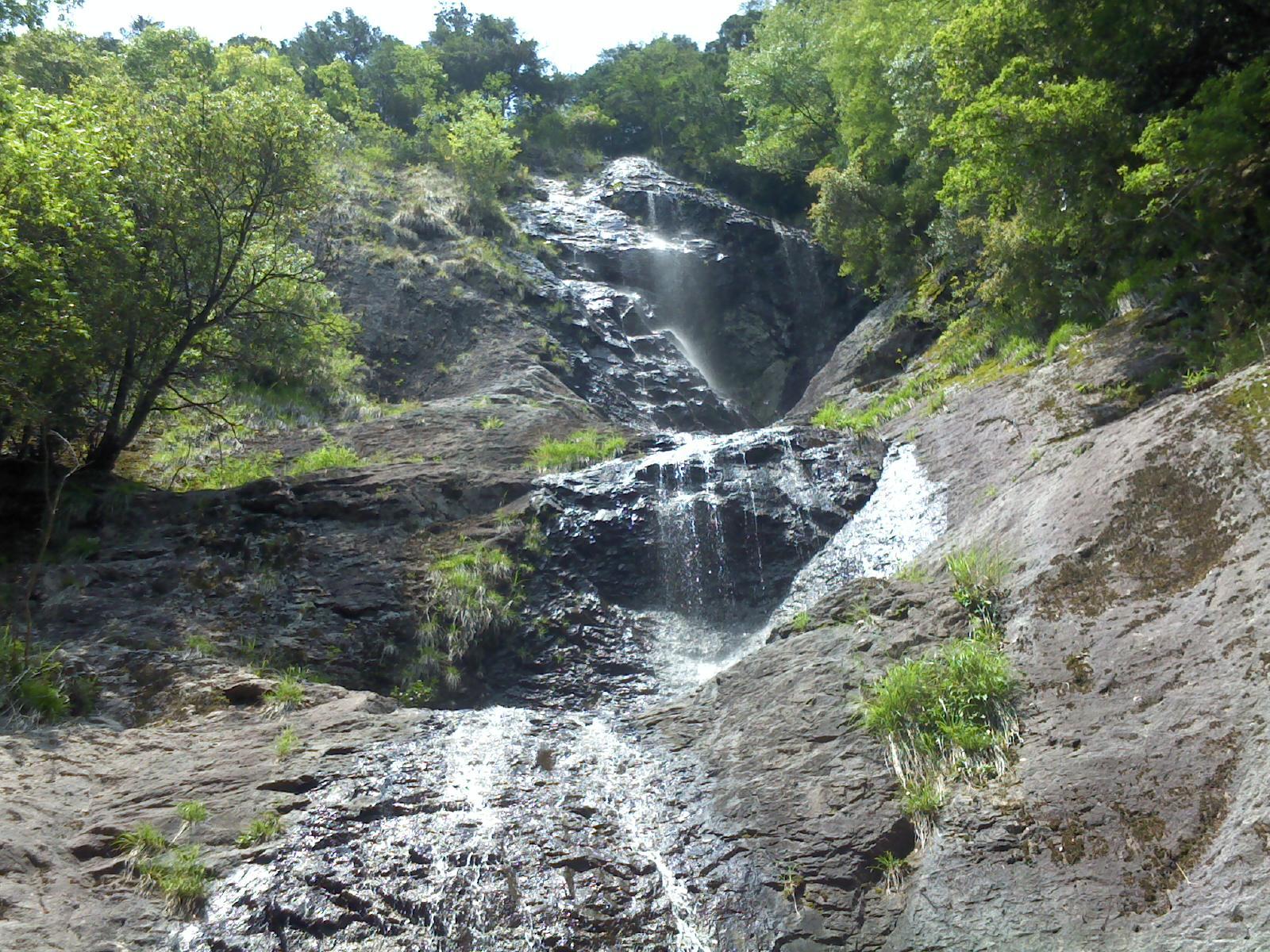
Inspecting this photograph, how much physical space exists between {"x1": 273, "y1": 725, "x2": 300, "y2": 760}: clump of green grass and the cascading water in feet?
2.27

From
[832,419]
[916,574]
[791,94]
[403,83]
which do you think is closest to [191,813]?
[916,574]

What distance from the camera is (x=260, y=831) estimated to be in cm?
711

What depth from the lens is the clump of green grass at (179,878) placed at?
6.42 metres

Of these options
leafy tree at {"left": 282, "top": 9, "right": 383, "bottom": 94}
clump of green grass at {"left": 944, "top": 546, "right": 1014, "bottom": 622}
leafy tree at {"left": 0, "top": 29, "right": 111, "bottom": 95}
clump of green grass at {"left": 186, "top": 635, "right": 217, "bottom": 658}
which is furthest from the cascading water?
leafy tree at {"left": 282, "top": 9, "right": 383, "bottom": 94}

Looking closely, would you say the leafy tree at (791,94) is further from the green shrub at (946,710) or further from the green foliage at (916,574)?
the green shrub at (946,710)

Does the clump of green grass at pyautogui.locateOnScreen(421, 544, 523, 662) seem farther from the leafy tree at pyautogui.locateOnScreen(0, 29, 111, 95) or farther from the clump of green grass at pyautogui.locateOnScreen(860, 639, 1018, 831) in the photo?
the leafy tree at pyautogui.locateOnScreen(0, 29, 111, 95)

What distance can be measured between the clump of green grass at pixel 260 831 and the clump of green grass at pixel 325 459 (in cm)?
908

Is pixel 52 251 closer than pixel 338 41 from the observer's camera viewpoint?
Yes

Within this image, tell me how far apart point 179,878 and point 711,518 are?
8.68m

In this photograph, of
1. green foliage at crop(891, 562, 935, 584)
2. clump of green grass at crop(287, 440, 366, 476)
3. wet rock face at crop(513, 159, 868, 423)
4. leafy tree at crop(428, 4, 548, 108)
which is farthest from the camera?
leafy tree at crop(428, 4, 548, 108)

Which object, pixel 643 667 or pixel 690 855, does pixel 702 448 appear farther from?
pixel 690 855

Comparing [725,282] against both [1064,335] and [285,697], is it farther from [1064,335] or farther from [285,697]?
[285,697]

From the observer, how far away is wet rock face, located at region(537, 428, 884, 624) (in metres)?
13.1

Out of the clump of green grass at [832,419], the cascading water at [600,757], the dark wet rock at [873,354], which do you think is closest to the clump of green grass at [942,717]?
the cascading water at [600,757]
